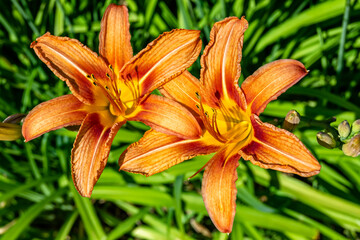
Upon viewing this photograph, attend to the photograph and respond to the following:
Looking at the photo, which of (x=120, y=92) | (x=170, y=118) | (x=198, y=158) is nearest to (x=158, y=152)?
(x=170, y=118)

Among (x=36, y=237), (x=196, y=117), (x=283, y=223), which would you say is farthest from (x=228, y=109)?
(x=36, y=237)

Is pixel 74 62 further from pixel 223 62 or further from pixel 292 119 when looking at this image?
pixel 292 119

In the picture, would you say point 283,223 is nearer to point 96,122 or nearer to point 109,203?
point 96,122

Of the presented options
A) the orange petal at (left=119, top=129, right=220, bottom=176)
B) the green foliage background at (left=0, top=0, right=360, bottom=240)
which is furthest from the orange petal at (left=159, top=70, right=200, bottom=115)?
the green foliage background at (left=0, top=0, right=360, bottom=240)

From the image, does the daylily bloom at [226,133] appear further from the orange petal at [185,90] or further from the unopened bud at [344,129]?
the unopened bud at [344,129]

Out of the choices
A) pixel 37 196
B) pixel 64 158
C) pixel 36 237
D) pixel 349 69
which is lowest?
pixel 36 237

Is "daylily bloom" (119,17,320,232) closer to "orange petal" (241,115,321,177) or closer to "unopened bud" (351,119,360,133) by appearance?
"orange petal" (241,115,321,177)
